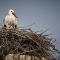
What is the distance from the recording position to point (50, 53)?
15.8 ft

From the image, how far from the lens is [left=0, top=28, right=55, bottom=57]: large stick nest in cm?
453

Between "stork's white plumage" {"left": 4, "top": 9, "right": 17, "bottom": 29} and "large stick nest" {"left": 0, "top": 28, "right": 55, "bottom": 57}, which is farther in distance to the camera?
"stork's white plumage" {"left": 4, "top": 9, "right": 17, "bottom": 29}

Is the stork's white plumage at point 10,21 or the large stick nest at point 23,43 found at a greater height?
the stork's white plumage at point 10,21

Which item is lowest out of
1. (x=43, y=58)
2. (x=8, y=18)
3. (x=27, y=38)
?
(x=43, y=58)

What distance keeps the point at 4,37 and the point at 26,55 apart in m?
0.46

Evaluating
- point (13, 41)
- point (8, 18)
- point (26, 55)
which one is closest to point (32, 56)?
point (26, 55)

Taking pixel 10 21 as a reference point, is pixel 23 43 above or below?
below

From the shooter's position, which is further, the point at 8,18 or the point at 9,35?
the point at 8,18

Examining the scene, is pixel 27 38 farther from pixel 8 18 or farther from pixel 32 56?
pixel 8 18

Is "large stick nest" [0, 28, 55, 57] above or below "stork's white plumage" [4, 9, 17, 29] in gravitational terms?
below

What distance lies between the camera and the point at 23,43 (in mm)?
4645

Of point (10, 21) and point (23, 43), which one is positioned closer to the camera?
point (23, 43)

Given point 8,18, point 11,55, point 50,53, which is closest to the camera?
point 11,55

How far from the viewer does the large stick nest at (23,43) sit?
4527 mm
